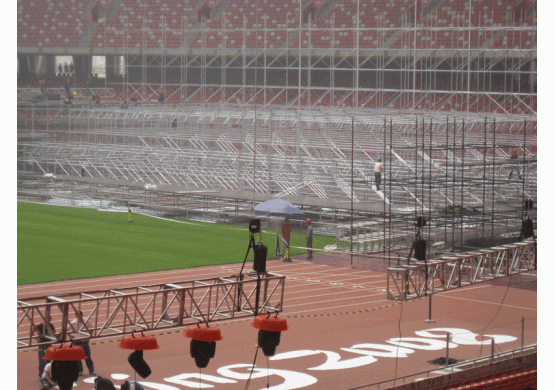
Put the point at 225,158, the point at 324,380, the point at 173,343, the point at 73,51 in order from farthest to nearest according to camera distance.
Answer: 1. the point at 73,51
2. the point at 225,158
3. the point at 173,343
4. the point at 324,380

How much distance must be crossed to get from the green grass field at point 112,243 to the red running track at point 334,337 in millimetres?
805

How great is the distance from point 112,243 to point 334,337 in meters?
6.60

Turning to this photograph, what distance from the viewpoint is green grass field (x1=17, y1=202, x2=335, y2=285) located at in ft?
48.0

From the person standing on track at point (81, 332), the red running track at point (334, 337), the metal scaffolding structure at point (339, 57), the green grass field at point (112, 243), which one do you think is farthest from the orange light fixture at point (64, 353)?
the metal scaffolding structure at point (339, 57)

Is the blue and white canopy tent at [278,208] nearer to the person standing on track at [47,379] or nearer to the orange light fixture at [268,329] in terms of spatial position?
the person standing on track at [47,379]

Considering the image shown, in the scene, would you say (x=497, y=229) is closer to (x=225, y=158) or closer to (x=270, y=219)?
(x=270, y=219)

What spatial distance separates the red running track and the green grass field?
80 cm

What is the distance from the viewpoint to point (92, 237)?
55.2ft

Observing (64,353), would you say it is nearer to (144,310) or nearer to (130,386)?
(130,386)


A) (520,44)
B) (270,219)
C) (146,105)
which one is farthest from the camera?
(146,105)

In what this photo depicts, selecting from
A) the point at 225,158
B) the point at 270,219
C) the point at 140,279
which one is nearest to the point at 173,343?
the point at 140,279

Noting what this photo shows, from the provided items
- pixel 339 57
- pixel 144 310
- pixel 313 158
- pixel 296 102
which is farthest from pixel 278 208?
pixel 296 102

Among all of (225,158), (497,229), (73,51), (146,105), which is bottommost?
(497,229)

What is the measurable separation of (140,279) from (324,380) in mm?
5153
